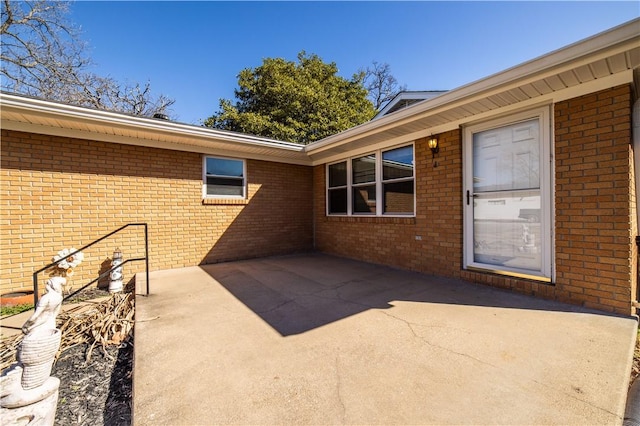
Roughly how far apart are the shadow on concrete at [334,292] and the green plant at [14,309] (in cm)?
256

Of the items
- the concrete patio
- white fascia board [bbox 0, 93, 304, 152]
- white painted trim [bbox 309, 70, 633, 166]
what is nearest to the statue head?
the concrete patio

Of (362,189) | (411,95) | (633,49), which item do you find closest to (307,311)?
(362,189)

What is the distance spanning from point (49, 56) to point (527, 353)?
1542cm

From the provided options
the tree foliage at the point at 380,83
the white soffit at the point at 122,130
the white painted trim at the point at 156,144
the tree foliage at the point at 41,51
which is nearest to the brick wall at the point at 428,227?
the white painted trim at the point at 156,144

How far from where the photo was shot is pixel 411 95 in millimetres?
7340

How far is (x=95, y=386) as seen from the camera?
7.47ft

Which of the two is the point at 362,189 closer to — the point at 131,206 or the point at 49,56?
the point at 131,206

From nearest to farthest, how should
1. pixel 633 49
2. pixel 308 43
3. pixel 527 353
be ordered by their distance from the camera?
pixel 527 353 < pixel 633 49 < pixel 308 43

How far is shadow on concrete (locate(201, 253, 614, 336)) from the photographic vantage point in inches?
124

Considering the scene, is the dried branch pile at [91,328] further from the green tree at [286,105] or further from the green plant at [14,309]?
the green tree at [286,105]

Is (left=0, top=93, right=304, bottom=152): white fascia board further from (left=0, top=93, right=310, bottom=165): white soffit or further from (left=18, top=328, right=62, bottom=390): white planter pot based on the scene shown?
(left=18, top=328, right=62, bottom=390): white planter pot

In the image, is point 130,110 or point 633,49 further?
point 130,110

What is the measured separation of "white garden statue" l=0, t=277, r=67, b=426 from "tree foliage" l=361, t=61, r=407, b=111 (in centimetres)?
2059

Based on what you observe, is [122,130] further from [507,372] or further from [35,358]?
[507,372]
